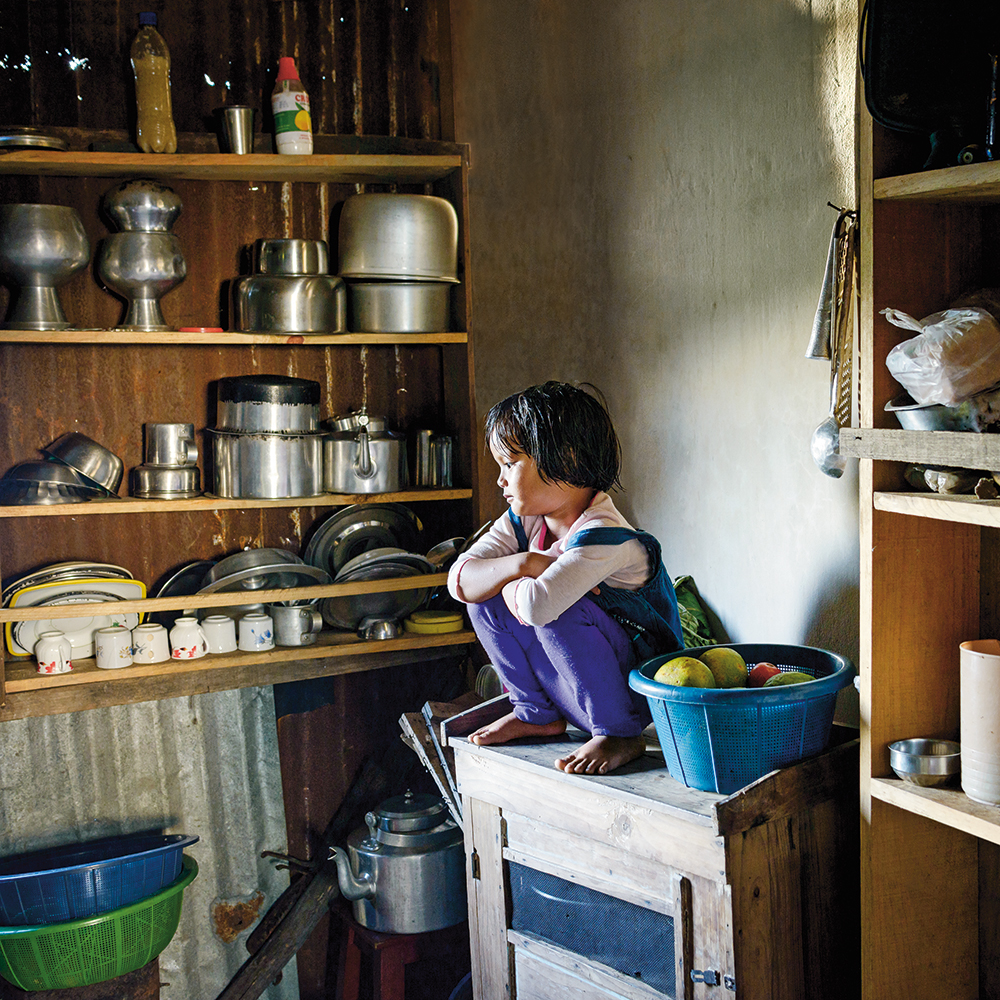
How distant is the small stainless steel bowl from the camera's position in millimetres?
1313

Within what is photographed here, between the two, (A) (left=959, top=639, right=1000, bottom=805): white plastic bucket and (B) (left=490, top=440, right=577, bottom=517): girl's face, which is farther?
(B) (left=490, top=440, right=577, bottom=517): girl's face

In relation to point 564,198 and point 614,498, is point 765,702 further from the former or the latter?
point 564,198

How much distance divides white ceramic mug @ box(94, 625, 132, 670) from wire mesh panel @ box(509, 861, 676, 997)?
1117 mm

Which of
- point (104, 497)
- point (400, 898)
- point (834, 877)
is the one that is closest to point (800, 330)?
point (834, 877)

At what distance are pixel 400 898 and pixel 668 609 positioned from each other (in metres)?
0.99

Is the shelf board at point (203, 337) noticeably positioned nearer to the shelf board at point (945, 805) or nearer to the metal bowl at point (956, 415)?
the metal bowl at point (956, 415)

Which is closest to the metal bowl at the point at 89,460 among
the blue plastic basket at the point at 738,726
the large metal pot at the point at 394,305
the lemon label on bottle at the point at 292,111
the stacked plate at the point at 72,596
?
the stacked plate at the point at 72,596

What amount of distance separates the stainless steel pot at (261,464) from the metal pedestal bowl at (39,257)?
455mm

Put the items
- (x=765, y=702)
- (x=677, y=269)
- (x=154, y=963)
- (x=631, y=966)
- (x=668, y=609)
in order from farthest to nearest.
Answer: (x=154, y=963), (x=677, y=269), (x=668, y=609), (x=631, y=966), (x=765, y=702)

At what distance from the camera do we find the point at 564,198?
101 inches

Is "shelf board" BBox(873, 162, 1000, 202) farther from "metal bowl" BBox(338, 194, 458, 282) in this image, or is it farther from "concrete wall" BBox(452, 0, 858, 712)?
"metal bowl" BBox(338, 194, 458, 282)

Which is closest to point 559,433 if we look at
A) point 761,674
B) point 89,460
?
point 761,674

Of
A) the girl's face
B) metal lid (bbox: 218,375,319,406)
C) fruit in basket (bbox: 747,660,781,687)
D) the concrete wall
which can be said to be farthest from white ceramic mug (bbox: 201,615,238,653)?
fruit in basket (bbox: 747,660,781,687)

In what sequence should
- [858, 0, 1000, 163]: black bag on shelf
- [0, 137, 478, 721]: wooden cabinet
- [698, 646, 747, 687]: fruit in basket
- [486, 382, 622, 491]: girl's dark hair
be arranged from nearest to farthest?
[858, 0, 1000, 163]: black bag on shelf → [698, 646, 747, 687]: fruit in basket → [486, 382, 622, 491]: girl's dark hair → [0, 137, 478, 721]: wooden cabinet
